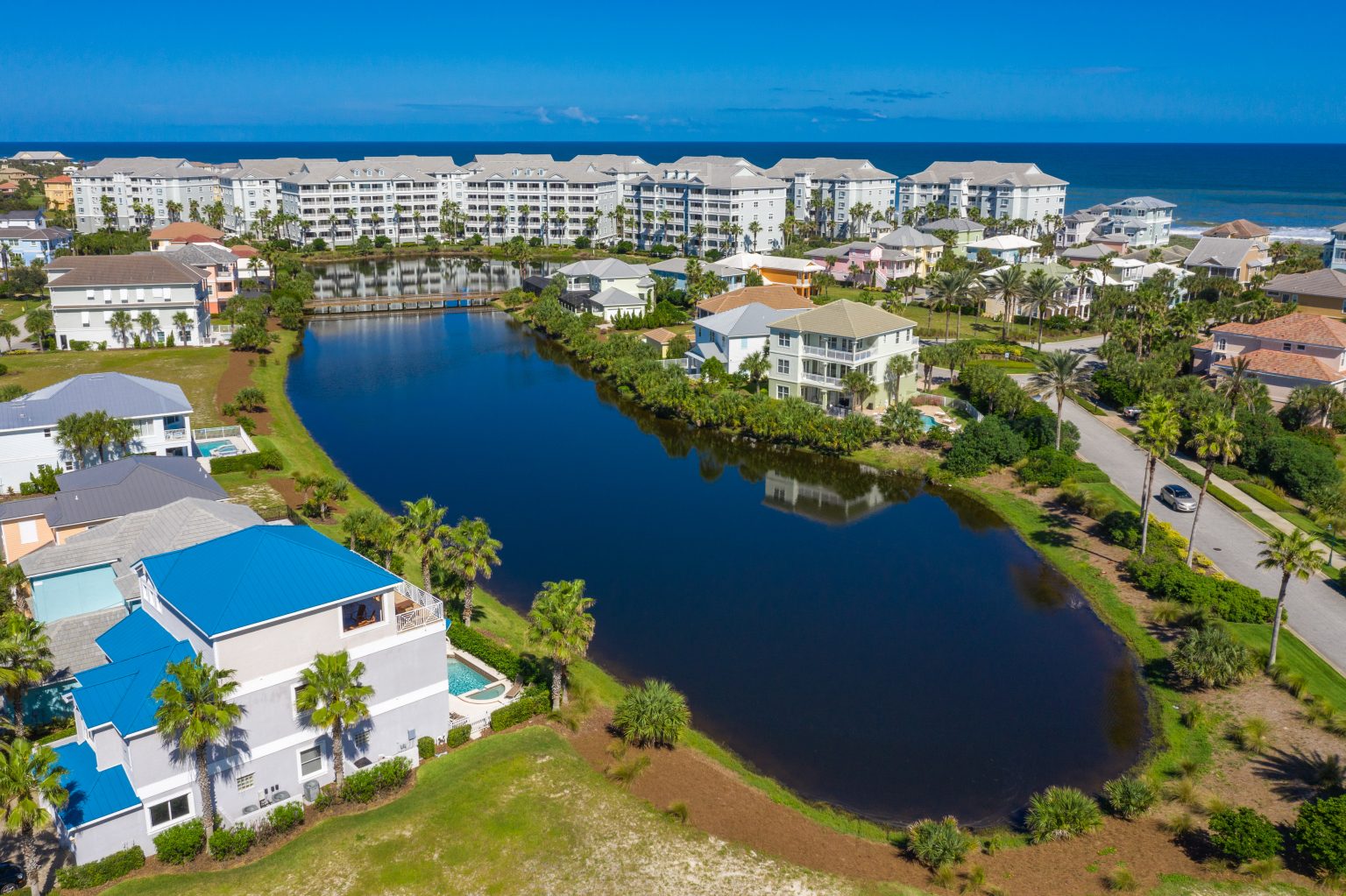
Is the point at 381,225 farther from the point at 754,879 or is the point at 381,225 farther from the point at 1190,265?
the point at 754,879

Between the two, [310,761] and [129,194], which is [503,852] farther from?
[129,194]

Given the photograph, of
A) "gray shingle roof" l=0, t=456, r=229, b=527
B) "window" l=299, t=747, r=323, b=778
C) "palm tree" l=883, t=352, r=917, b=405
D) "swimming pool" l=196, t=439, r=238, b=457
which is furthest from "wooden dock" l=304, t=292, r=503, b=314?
"window" l=299, t=747, r=323, b=778

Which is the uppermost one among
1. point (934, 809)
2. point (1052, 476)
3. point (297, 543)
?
point (297, 543)

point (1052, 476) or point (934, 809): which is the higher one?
point (1052, 476)

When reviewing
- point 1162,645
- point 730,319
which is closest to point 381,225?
point 730,319

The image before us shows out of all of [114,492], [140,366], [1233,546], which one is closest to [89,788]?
[114,492]

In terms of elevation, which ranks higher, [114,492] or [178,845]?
[114,492]
